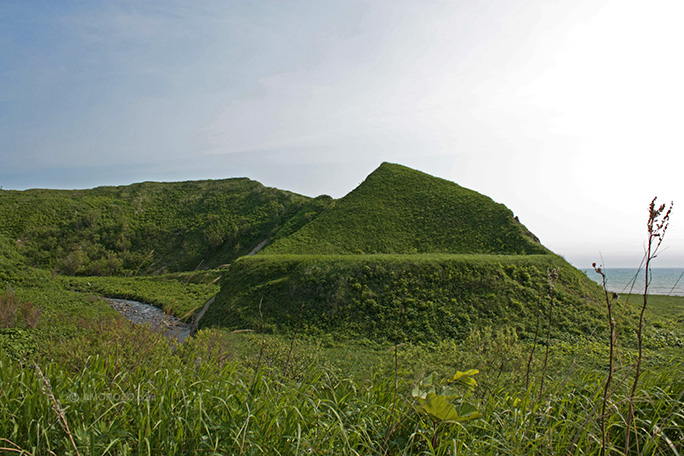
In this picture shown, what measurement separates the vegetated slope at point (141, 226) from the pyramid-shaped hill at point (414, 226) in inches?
290

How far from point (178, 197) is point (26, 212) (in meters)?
19.2

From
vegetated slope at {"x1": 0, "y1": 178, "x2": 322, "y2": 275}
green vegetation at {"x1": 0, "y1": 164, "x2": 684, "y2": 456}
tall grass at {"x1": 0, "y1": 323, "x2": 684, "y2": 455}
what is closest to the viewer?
tall grass at {"x1": 0, "y1": 323, "x2": 684, "y2": 455}

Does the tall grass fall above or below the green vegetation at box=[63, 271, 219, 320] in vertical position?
above

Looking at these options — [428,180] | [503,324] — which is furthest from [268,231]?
[503,324]

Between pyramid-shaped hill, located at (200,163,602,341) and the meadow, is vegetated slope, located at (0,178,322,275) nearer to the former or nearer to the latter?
pyramid-shaped hill, located at (200,163,602,341)

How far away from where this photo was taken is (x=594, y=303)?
18.6m

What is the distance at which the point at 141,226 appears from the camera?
51.9m

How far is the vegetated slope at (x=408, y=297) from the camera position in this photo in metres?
16.4

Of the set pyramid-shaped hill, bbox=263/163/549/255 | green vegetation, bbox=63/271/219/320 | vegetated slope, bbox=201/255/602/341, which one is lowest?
green vegetation, bbox=63/271/219/320

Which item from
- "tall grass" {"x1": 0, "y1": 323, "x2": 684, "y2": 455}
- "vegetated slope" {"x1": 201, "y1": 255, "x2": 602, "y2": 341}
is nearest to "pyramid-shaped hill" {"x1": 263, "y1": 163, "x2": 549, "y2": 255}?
"vegetated slope" {"x1": 201, "y1": 255, "x2": 602, "y2": 341}

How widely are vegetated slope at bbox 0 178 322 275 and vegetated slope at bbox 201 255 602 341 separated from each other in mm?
20561

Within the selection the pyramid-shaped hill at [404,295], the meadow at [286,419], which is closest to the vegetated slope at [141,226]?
the pyramid-shaped hill at [404,295]

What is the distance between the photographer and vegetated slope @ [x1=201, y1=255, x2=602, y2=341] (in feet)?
53.9

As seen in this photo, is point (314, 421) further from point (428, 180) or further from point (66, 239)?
point (66, 239)
